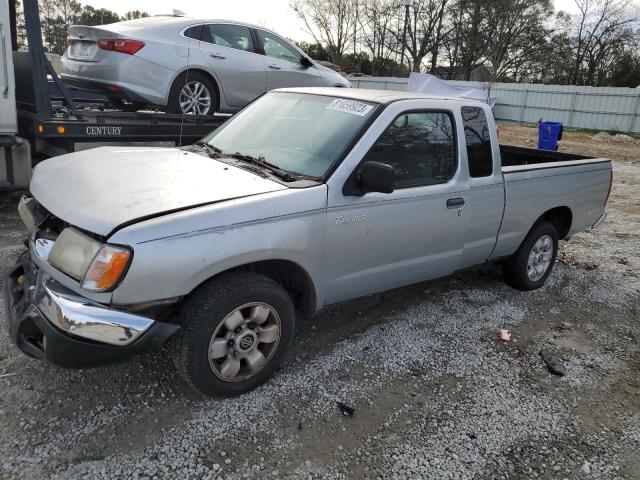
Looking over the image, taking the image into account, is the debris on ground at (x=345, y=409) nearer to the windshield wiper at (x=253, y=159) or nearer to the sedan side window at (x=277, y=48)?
the windshield wiper at (x=253, y=159)

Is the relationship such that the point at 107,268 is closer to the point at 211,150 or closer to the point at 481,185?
the point at 211,150

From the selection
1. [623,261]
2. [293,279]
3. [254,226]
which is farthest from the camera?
[623,261]

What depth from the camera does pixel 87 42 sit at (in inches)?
269

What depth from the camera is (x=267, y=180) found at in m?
3.16

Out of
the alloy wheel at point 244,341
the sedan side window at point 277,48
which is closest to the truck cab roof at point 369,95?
the alloy wheel at point 244,341

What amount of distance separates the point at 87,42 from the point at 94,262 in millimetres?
5467

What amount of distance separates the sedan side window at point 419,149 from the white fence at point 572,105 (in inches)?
955

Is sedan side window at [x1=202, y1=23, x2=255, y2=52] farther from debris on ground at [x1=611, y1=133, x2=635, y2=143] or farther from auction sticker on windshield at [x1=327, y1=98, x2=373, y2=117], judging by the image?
debris on ground at [x1=611, y1=133, x2=635, y2=143]

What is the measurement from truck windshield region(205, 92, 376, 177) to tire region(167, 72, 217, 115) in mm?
3342

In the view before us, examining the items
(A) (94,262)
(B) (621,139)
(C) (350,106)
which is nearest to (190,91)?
Answer: (C) (350,106)

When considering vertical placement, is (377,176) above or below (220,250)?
above

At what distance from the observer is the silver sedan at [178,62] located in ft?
22.0

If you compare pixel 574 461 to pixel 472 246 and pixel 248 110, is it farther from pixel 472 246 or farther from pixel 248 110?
pixel 248 110

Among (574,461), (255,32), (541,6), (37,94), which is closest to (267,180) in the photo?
(574,461)
